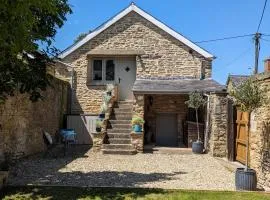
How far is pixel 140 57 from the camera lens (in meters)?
21.3

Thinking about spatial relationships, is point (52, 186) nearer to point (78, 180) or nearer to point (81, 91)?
point (78, 180)

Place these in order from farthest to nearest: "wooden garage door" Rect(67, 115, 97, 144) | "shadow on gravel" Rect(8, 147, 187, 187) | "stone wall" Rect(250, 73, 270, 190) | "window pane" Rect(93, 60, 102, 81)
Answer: "window pane" Rect(93, 60, 102, 81) → "wooden garage door" Rect(67, 115, 97, 144) → "shadow on gravel" Rect(8, 147, 187, 187) → "stone wall" Rect(250, 73, 270, 190)

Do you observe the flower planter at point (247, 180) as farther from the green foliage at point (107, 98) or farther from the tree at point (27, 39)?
the green foliage at point (107, 98)

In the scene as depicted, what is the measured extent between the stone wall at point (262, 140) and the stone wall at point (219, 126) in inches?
209

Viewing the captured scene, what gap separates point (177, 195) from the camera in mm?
8570

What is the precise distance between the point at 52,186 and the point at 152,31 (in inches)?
543

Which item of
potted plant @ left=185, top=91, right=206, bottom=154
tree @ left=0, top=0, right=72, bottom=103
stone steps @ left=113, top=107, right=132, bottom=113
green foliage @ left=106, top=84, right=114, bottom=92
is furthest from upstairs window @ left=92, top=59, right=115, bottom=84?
tree @ left=0, top=0, right=72, bottom=103

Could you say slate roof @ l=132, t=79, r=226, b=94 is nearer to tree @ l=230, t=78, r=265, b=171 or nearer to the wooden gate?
the wooden gate

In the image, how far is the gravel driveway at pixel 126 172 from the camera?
32.8 feet

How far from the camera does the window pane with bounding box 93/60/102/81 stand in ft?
72.1

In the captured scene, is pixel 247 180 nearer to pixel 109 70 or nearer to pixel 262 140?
pixel 262 140

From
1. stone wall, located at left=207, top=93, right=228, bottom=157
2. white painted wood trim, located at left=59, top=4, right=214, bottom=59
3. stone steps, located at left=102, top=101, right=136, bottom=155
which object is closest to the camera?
stone wall, located at left=207, top=93, right=228, bottom=157

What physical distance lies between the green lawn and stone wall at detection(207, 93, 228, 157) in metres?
7.23

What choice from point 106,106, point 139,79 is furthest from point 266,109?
point 139,79
